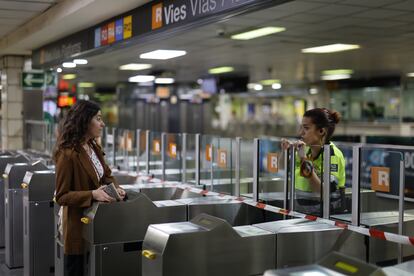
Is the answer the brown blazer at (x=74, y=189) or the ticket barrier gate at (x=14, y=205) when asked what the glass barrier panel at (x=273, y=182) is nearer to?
the brown blazer at (x=74, y=189)

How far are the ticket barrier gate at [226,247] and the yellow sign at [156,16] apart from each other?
284 centimetres

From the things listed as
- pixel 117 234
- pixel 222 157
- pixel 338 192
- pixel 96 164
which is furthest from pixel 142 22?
pixel 338 192

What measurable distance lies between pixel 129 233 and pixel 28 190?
72.3 inches

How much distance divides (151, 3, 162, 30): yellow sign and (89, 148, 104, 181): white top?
6.90 feet

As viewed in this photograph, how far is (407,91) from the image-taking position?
63.2 feet

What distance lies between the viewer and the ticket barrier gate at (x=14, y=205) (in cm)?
571

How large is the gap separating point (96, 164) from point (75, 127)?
310mm

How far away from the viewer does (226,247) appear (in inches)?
113

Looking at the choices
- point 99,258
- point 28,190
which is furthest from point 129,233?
point 28,190

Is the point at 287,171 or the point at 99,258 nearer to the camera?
the point at 99,258

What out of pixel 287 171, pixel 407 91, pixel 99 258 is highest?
pixel 407 91

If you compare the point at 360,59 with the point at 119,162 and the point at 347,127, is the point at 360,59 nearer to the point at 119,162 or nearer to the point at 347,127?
the point at 119,162

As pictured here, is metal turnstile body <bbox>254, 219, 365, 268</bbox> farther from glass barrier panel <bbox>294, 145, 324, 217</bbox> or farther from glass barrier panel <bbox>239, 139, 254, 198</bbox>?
glass barrier panel <bbox>239, 139, 254, 198</bbox>

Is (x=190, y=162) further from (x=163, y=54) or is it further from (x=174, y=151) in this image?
(x=163, y=54)
